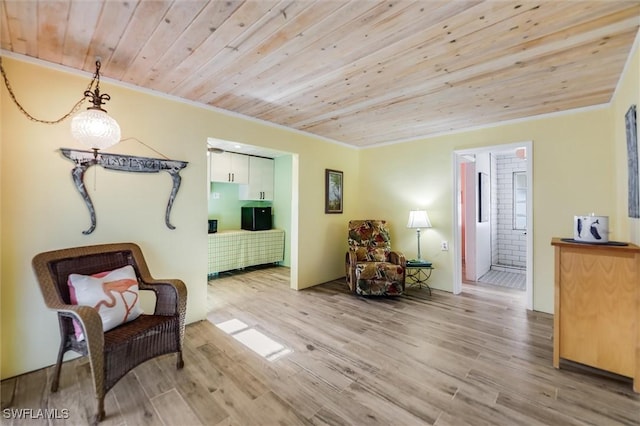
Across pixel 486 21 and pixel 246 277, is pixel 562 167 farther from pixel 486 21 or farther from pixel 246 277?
pixel 246 277

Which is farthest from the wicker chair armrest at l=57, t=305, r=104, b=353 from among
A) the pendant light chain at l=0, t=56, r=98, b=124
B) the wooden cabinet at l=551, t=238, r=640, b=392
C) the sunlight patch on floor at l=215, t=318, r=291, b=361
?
the wooden cabinet at l=551, t=238, r=640, b=392

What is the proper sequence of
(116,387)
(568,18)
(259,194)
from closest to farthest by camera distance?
1. (568,18)
2. (116,387)
3. (259,194)

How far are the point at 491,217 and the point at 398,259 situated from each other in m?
2.93

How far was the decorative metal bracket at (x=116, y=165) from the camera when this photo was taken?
2.20m

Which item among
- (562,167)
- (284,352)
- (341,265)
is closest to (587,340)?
(562,167)

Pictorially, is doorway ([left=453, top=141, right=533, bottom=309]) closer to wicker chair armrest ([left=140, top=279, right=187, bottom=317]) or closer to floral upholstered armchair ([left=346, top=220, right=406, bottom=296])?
floral upholstered armchair ([left=346, top=220, right=406, bottom=296])

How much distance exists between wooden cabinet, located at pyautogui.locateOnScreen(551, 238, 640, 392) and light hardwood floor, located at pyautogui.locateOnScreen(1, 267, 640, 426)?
167 millimetres

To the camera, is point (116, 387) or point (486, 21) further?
point (116, 387)

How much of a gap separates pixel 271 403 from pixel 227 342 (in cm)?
94

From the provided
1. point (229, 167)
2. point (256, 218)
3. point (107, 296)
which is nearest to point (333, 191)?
point (256, 218)

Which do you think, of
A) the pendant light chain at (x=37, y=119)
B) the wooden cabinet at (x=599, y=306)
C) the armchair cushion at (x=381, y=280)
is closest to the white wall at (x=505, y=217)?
the armchair cushion at (x=381, y=280)

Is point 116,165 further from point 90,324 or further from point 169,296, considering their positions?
point 90,324

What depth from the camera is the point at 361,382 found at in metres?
1.94

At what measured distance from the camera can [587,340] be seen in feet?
6.61
